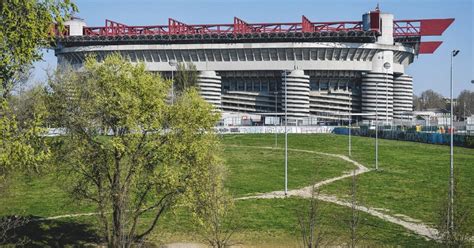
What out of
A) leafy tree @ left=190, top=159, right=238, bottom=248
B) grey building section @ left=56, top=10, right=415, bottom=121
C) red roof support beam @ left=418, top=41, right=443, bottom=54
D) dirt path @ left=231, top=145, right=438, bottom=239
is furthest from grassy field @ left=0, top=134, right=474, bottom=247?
red roof support beam @ left=418, top=41, right=443, bottom=54

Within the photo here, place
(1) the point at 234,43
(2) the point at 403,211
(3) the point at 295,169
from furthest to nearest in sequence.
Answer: (1) the point at 234,43 → (3) the point at 295,169 → (2) the point at 403,211

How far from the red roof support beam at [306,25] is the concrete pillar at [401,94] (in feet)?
101

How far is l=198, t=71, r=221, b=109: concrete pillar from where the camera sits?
434 ft

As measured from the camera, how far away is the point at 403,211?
121 ft

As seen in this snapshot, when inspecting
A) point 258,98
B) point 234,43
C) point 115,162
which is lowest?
point 115,162

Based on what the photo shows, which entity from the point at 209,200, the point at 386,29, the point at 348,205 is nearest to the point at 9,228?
the point at 209,200

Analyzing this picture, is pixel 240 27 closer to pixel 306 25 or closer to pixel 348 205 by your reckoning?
pixel 306 25

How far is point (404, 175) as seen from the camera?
53031 mm

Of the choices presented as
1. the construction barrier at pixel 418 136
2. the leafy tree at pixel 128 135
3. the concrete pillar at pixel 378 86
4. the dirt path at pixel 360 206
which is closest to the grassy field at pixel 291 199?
the dirt path at pixel 360 206

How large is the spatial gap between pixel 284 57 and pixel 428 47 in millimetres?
51604

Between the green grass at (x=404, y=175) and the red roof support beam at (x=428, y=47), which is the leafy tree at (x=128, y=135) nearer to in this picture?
the green grass at (x=404, y=175)

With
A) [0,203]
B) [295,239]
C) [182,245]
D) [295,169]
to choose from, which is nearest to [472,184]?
[295,169]

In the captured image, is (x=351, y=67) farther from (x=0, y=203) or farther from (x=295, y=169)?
(x=0, y=203)

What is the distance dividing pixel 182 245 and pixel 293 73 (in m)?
104
